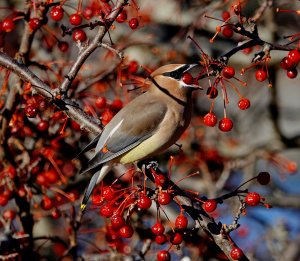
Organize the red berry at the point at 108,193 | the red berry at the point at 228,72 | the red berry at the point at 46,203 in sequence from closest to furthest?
the red berry at the point at 228,72
the red berry at the point at 108,193
the red berry at the point at 46,203

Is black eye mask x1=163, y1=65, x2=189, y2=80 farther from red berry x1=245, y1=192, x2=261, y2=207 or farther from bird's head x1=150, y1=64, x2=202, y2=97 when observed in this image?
red berry x1=245, y1=192, x2=261, y2=207

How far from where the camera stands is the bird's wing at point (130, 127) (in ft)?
12.0

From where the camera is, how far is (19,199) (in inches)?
155

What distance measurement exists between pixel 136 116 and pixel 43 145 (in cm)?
70

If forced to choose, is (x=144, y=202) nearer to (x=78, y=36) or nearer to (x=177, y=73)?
(x=78, y=36)

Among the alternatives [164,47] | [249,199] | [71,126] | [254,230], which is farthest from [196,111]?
[249,199]

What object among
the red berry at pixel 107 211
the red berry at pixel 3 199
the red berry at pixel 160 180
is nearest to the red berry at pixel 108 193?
the red berry at pixel 107 211

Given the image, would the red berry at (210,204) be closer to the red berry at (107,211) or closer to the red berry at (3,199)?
the red berry at (107,211)

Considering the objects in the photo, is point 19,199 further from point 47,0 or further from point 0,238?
point 47,0

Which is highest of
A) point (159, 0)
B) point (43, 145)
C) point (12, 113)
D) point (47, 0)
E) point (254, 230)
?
point (47, 0)

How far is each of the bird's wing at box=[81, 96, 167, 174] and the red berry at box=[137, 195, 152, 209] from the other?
0.60 metres

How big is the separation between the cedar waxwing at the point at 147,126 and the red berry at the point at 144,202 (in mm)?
564

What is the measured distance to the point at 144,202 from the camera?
3047mm

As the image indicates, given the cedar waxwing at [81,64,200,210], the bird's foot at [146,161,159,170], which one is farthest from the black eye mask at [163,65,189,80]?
the bird's foot at [146,161,159,170]
